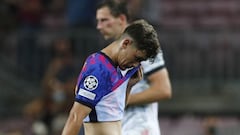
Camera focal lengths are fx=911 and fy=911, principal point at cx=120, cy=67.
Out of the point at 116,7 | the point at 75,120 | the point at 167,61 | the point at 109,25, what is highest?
the point at 116,7

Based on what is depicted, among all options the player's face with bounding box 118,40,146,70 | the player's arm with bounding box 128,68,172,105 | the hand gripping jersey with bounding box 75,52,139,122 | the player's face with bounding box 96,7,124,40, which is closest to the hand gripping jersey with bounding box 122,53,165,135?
the player's arm with bounding box 128,68,172,105

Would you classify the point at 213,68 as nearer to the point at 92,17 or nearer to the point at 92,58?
the point at 92,17

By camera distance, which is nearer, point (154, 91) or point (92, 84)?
point (92, 84)

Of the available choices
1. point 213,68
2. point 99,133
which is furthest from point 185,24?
point 99,133

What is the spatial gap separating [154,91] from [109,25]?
1.89ft

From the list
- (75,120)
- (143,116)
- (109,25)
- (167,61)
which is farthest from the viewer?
(167,61)

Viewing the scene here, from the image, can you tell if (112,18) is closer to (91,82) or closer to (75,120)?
(91,82)

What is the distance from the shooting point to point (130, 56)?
17.6 ft

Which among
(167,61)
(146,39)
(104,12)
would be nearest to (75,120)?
(146,39)

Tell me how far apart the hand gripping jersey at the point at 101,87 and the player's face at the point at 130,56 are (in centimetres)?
7

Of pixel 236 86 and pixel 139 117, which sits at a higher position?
pixel 139 117

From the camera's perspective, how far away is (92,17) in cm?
1232

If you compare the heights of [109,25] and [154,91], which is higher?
[109,25]

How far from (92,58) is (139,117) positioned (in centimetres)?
138
